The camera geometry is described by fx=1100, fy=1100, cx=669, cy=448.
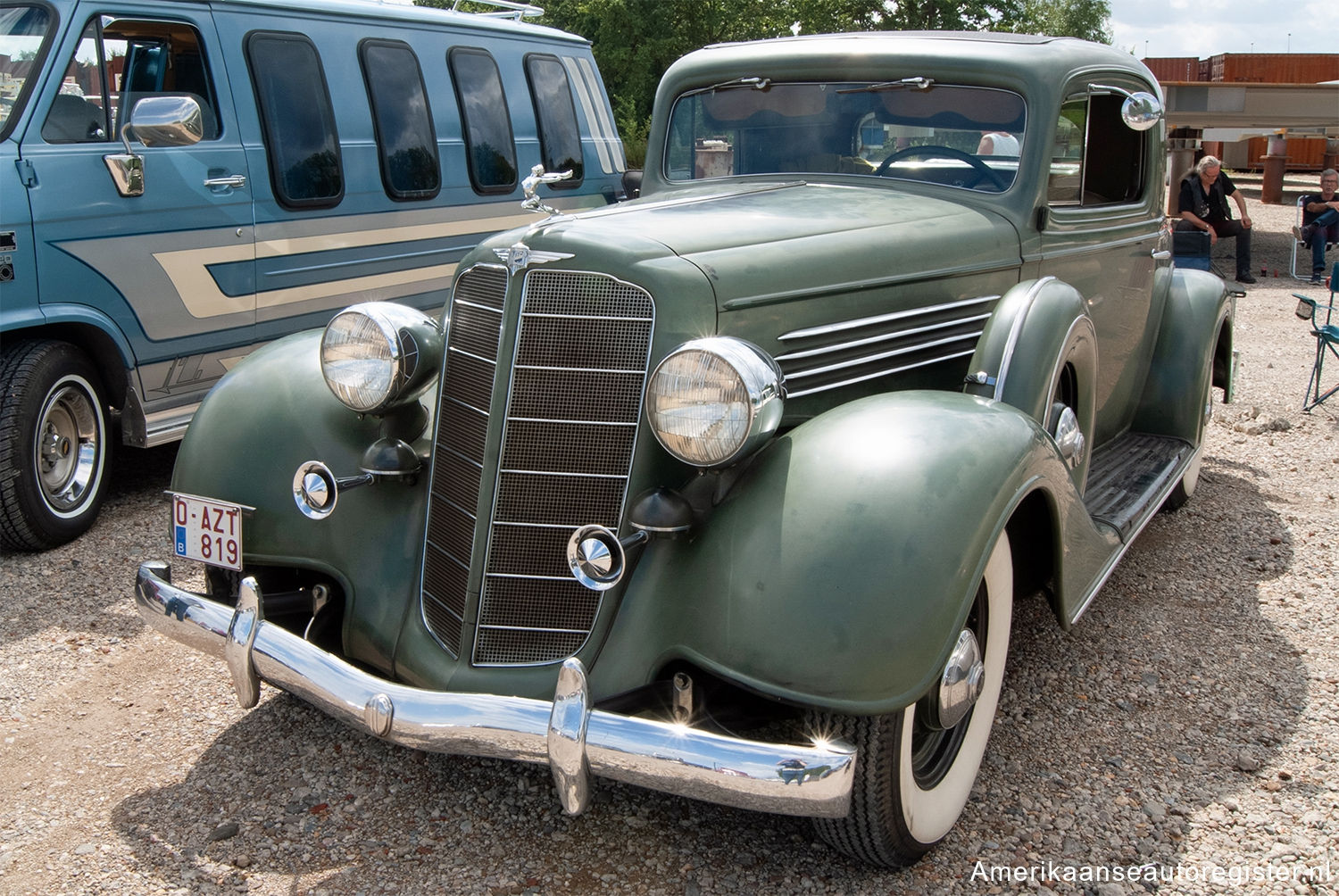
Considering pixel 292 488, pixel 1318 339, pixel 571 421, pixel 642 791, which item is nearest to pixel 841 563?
pixel 571 421

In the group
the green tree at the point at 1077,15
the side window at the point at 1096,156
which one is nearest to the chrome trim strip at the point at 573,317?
the side window at the point at 1096,156

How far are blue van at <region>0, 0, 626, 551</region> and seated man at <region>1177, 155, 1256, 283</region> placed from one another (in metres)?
8.10

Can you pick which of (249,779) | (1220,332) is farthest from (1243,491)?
(249,779)

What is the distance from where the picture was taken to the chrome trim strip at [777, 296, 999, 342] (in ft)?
9.46

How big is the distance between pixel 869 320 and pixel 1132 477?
1571 millimetres

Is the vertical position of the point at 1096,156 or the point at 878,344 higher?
the point at 1096,156

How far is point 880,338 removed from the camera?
3.12 m

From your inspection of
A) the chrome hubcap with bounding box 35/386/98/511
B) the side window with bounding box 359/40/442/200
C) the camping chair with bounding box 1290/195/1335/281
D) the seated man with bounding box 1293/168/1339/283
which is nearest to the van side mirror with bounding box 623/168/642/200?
the side window with bounding box 359/40/442/200

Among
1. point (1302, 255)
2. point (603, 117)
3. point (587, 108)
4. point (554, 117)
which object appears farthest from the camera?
point (1302, 255)

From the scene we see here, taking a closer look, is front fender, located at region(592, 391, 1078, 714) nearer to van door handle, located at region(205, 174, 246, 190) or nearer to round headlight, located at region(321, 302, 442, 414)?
round headlight, located at region(321, 302, 442, 414)

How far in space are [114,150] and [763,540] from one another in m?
3.85

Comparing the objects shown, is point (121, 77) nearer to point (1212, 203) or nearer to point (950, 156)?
point (950, 156)

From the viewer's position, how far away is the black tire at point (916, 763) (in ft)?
7.32

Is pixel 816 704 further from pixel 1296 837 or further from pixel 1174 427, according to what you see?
pixel 1174 427
